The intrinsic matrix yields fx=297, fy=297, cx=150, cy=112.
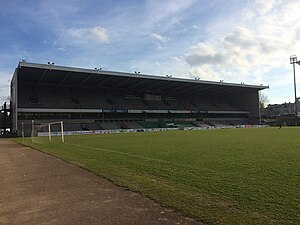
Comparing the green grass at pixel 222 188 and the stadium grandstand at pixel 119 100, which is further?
the stadium grandstand at pixel 119 100

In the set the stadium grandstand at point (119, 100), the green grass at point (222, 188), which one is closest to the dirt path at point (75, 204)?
the green grass at point (222, 188)

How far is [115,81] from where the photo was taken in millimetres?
72062

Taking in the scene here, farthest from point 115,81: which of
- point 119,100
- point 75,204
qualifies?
point 75,204

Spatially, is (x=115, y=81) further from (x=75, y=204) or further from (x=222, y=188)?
(x=75, y=204)

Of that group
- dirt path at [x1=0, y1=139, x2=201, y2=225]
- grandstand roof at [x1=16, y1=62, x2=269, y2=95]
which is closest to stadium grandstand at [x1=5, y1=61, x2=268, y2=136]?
grandstand roof at [x1=16, y1=62, x2=269, y2=95]

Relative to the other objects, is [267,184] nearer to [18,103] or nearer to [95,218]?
[95,218]

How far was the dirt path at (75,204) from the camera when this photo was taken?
541 centimetres

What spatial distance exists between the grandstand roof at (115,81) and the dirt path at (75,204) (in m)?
50.6

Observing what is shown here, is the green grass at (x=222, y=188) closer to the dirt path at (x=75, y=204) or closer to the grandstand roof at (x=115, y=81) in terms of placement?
the dirt path at (x=75, y=204)

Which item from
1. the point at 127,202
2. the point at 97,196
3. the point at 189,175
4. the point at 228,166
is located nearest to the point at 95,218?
the point at 127,202

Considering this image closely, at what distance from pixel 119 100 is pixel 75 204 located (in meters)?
72.5

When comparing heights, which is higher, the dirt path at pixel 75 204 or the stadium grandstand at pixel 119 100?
the stadium grandstand at pixel 119 100

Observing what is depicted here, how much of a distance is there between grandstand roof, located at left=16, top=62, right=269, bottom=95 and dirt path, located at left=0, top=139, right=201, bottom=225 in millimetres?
50635

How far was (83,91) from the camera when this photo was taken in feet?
247
